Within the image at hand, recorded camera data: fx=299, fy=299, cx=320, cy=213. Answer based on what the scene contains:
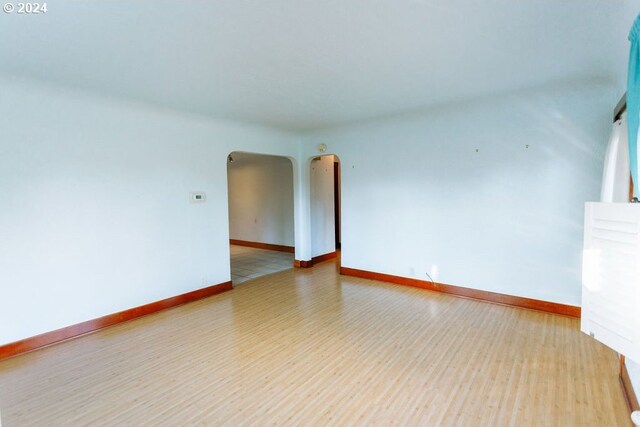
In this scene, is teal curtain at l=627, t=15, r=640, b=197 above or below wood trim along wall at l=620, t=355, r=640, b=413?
above

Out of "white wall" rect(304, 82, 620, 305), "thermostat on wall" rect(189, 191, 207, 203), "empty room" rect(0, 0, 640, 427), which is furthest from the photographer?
"thermostat on wall" rect(189, 191, 207, 203)

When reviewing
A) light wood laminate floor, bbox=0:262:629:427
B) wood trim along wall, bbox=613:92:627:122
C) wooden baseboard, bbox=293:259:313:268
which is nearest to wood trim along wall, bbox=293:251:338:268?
wooden baseboard, bbox=293:259:313:268

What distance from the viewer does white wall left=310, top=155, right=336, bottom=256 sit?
258 inches

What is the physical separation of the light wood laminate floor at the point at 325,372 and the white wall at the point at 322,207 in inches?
111

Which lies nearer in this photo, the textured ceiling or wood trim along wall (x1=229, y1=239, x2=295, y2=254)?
the textured ceiling

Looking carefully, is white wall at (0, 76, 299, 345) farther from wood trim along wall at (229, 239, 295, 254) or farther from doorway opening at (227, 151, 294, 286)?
wood trim along wall at (229, 239, 295, 254)

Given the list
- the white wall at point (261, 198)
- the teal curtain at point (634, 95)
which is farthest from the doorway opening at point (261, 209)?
the teal curtain at point (634, 95)

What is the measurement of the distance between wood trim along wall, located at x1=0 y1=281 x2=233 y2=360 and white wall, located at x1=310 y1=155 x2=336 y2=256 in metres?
2.57

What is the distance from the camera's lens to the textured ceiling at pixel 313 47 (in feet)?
6.35

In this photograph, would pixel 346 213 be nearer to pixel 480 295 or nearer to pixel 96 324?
pixel 480 295

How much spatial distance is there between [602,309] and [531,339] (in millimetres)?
1712

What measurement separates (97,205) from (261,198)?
5140 mm

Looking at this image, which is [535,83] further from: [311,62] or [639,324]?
[639,324]

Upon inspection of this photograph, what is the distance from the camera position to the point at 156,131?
13.2ft
